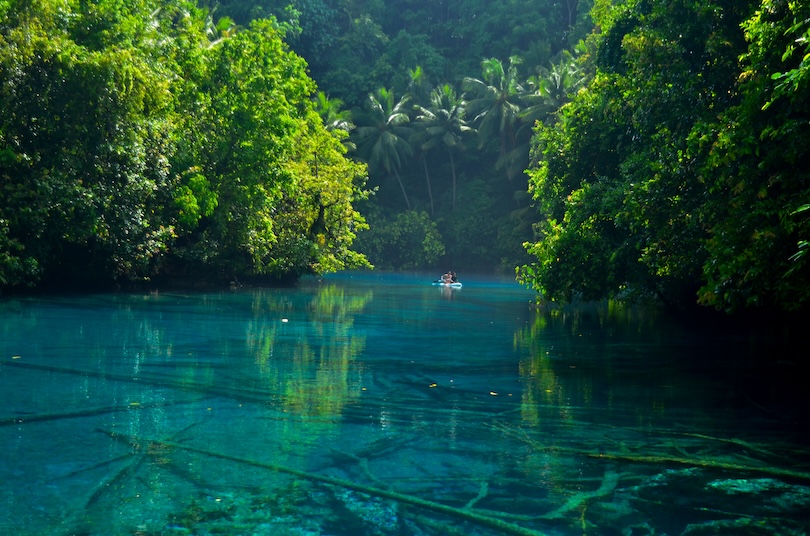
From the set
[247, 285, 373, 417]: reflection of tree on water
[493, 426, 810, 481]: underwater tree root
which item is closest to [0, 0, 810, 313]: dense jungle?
[493, 426, 810, 481]: underwater tree root

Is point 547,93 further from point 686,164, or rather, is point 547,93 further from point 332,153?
point 686,164

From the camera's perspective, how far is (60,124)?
2091 centimetres

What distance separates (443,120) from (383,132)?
152 inches

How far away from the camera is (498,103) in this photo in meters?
47.8

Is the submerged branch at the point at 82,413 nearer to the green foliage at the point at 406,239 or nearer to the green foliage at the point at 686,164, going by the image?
the green foliage at the point at 686,164

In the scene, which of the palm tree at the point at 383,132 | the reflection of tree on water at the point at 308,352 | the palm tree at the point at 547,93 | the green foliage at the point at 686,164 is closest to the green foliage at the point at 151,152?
the reflection of tree on water at the point at 308,352

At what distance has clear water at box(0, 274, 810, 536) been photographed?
5.18 meters

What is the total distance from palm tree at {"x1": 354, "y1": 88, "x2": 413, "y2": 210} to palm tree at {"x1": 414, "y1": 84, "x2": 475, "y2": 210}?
1063 mm

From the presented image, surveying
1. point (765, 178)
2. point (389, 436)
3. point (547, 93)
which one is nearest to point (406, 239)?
point (547, 93)

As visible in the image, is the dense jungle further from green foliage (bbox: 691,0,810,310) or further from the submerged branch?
the submerged branch

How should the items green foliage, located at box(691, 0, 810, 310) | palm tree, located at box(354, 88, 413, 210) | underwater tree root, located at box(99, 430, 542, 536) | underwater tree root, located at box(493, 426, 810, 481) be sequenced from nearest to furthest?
underwater tree root, located at box(99, 430, 542, 536) < underwater tree root, located at box(493, 426, 810, 481) < green foliage, located at box(691, 0, 810, 310) < palm tree, located at box(354, 88, 413, 210)

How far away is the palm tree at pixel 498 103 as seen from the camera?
47.1 m

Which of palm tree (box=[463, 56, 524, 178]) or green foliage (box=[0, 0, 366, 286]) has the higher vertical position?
palm tree (box=[463, 56, 524, 178])

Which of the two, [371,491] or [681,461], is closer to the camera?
[371,491]
